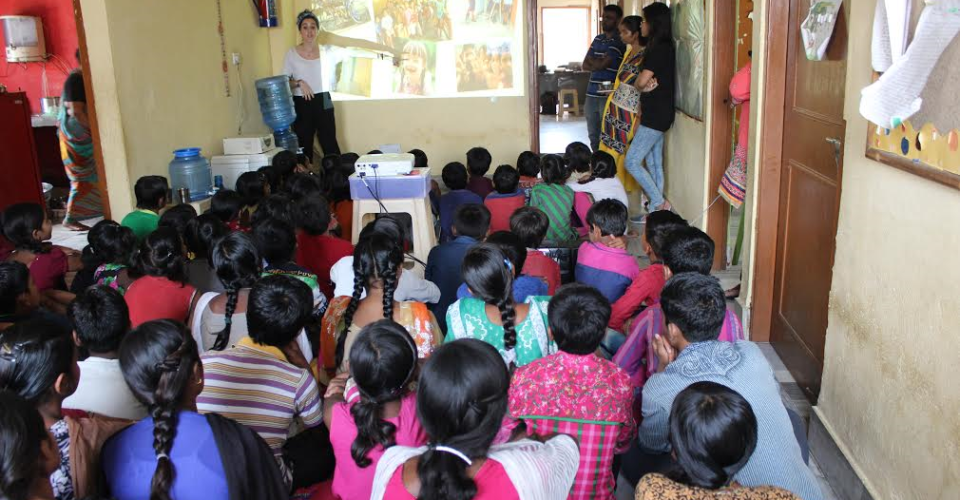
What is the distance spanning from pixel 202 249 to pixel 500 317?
4.93ft

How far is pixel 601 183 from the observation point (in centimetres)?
459

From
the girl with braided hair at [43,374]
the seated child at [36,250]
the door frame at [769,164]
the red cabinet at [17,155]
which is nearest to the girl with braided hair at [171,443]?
the girl with braided hair at [43,374]

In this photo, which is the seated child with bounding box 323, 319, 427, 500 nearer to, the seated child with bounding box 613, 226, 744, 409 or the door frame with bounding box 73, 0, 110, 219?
the seated child with bounding box 613, 226, 744, 409

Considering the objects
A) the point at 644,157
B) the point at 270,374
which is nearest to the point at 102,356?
the point at 270,374

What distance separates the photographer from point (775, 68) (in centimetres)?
315

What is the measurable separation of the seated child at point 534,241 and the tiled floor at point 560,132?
5.64 m

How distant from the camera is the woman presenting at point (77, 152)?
5.42m

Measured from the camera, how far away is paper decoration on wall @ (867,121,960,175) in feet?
5.41

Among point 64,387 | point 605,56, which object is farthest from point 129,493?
point 605,56

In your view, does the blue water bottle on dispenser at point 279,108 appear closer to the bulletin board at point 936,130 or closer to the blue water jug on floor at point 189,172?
the blue water jug on floor at point 189,172

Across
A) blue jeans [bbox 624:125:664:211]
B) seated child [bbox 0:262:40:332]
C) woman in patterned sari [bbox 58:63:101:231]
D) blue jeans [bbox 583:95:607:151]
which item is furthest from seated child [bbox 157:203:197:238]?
A: blue jeans [bbox 583:95:607:151]

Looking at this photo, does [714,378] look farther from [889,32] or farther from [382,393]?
[889,32]

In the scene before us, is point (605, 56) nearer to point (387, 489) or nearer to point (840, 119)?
point (840, 119)

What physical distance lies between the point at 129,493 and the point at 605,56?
579 cm
